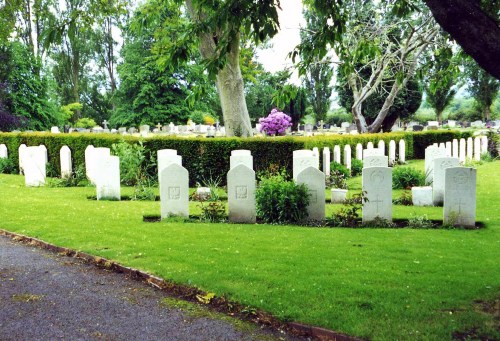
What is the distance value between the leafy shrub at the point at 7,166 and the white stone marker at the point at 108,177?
972cm

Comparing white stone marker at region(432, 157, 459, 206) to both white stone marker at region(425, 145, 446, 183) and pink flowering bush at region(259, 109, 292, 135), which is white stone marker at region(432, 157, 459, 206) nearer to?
white stone marker at region(425, 145, 446, 183)

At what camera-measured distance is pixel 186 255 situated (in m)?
7.12

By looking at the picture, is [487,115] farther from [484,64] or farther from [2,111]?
[484,64]

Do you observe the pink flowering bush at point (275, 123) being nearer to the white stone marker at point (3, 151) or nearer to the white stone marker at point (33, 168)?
the white stone marker at point (3, 151)

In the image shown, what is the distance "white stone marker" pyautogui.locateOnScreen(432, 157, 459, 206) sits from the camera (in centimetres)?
1131

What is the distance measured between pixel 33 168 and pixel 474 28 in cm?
1392

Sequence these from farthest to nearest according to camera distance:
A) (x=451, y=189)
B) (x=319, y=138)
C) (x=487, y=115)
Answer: (x=487, y=115) → (x=319, y=138) → (x=451, y=189)

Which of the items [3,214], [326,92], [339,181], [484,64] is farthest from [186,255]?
[326,92]

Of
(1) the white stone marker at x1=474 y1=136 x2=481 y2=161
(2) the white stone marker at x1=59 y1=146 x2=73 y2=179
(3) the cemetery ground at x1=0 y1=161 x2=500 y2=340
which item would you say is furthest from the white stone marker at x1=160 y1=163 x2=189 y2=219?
(1) the white stone marker at x1=474 y1=136 x2=481 y2=161

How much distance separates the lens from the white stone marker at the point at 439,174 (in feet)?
37.1

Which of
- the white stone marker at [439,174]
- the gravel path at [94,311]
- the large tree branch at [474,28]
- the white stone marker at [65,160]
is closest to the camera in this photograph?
the large tree branch at [474,28]

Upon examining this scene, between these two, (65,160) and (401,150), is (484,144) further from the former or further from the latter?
(65,160)

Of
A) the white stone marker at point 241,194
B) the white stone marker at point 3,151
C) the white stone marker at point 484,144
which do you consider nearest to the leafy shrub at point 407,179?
the white stone marker at point 241,194

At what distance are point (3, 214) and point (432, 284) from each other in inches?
345
